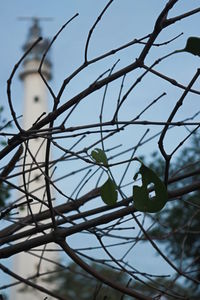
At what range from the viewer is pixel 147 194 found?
0.41m

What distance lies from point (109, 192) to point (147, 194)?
38 mm

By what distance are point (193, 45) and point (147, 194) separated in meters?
0.12

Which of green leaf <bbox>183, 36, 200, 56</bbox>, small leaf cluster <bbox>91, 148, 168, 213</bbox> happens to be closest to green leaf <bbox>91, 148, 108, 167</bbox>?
small leaf cluster <bbox>91, 148, 168, 213</bbox>

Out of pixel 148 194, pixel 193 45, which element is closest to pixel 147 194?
pixel 148 194

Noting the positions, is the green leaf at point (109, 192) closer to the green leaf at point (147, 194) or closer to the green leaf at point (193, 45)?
the green leaf at point (147, 194)

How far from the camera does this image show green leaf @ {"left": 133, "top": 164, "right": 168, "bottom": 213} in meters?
0.41

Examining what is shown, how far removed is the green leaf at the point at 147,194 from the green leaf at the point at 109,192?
25 mm

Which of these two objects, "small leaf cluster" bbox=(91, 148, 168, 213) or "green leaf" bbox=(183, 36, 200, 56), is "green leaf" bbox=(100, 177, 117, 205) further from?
"green leaf" bbox=(183, 36, 200, 56)

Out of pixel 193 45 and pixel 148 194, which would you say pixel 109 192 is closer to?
pixel 148 194

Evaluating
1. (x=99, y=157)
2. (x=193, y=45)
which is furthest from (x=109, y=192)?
(x=193, y=45)

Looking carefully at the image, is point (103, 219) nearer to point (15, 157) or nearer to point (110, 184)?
point (110, 184)

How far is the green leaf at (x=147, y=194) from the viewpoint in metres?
0.41

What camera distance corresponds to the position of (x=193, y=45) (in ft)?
1.36

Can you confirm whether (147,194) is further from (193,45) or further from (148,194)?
(193,45)
